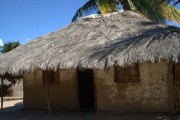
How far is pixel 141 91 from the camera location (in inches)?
464

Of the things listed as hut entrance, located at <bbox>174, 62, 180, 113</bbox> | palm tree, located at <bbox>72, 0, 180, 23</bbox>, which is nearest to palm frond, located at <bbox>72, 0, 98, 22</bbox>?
palm tree, located at <bbox>72, 0, 180, 23</bbox>

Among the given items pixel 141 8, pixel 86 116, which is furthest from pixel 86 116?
pixel 141 8

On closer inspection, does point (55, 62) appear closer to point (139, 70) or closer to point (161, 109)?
point (139, 70)

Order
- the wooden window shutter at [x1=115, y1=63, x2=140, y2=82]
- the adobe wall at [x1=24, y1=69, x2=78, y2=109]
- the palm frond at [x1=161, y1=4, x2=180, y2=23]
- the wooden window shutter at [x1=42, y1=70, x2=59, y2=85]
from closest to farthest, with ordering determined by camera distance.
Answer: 1. the wooden window shutter at [x1=115, y1=63, x2=140, y2=82]
2. the adobe wall at [x1=24, y1=69, x2=78, y2=109]
3. the wooden window shutter at [x1=42, y1=70, x2=59, y2=85]
4. the palm frond at [x1=161, y1=4, x2=180, y2=23]

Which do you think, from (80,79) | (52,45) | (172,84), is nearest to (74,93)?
(80,79)

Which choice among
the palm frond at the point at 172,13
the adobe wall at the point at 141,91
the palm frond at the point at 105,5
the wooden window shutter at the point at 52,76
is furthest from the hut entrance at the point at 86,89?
the palm frond at the point at 172,13

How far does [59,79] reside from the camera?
13984mm

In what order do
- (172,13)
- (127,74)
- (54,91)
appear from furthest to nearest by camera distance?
(172,13), (54,91), (127,74)

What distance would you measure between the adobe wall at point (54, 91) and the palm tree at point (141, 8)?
17.3ft

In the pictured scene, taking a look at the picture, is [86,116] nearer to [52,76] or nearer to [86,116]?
[86,116]

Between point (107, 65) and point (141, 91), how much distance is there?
226 cm

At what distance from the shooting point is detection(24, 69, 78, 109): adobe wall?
13.6m

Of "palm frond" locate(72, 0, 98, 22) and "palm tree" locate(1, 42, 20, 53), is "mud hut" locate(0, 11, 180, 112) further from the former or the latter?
"palm tree" locate(1, 42, 20, 53)

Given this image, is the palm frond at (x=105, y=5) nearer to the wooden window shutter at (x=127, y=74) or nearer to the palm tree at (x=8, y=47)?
the wooden window shutter at (x=127, y=74)
